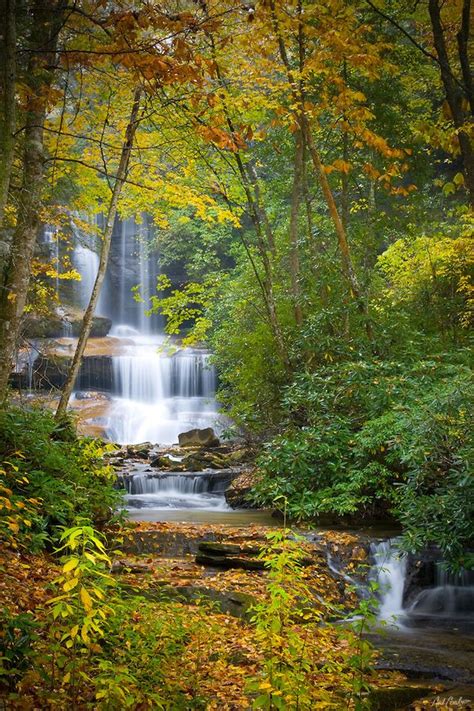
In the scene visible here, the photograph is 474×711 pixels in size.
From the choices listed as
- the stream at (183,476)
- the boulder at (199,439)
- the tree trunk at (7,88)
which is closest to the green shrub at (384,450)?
the stream at (183,476)

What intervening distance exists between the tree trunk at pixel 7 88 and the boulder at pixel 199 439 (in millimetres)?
14104

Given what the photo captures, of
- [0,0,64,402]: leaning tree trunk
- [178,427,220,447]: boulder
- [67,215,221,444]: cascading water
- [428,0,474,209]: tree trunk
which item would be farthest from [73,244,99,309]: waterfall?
[428,0,474,209]: tree trunk

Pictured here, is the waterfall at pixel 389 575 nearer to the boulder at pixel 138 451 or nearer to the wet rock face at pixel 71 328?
the boulder at pixel 138 451

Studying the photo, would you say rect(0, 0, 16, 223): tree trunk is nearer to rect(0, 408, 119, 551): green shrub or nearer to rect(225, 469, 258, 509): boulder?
rect(0, 408, 119, 551): green shrub

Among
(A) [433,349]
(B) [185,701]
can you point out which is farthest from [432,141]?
(A) [433,349]

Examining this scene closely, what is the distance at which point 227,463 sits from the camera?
15664 millimetres

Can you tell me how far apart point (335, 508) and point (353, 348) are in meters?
3.11

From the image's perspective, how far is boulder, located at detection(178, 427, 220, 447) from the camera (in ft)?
59.9

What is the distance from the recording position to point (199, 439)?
61.0 feet

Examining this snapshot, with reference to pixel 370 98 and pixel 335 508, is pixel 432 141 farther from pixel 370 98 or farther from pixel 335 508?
pixel 370 98

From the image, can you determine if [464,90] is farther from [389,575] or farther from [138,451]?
[138,451]

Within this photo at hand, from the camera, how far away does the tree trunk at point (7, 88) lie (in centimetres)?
443

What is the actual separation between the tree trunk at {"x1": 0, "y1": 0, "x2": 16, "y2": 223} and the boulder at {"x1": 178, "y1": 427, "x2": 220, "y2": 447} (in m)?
14.1

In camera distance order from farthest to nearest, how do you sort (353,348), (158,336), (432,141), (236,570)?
1. (158,336)
2. (353,348)
3. (236,570)
4. (432,141)
